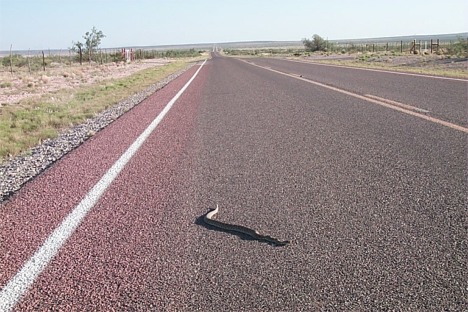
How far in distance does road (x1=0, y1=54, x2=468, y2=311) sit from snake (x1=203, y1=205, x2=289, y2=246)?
61mm

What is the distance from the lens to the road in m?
2.53

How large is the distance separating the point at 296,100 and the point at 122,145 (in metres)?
5.59

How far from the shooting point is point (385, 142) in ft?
19.7

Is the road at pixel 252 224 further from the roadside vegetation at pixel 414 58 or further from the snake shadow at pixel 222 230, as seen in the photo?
the roadside vegetation at pixel 414 58

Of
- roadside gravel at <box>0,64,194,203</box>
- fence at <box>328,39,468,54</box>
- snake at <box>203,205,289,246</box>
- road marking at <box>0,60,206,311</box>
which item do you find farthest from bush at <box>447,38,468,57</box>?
snake at <box>203,205,289,246</box>

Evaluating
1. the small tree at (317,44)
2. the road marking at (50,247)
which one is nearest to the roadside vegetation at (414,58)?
the small tree at (317,44)

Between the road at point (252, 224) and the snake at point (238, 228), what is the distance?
0.06m

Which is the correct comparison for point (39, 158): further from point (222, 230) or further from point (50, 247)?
point (222, 230)

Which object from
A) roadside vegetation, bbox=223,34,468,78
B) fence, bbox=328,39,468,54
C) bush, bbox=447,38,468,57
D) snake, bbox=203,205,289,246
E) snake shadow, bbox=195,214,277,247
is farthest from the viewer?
fence, bbox=328,39,468,54

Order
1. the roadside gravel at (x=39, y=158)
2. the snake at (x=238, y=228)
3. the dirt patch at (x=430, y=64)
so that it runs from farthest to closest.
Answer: the dirt patch at (x=430, y=64) → the roadside gravel at (x=39, y=158) → the snake at (x=238, y=228)

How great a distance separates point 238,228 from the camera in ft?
11.2

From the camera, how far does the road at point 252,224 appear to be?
2527 mm

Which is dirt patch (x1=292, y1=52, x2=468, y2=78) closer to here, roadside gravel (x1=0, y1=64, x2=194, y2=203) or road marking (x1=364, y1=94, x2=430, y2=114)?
road marking (x1=364, y1=94, x2=430, y2=114)

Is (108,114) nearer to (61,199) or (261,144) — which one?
(261,144)
